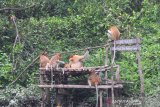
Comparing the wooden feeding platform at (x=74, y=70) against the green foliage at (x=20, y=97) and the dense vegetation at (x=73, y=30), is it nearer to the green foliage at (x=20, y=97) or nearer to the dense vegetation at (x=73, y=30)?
the green foliage at (x=20, y=97)

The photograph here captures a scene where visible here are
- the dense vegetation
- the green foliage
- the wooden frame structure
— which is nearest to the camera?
the wooden frame structure

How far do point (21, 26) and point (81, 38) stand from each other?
2.08 m

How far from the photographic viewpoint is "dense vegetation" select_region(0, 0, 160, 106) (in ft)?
43.1

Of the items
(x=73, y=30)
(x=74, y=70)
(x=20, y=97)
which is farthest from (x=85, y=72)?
(x=73, y=30)

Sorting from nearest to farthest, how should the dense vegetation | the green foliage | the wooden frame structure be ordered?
1. the wooden frame structure
2. the green foliage
3. the dense vegetation

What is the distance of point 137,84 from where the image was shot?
1252 cm

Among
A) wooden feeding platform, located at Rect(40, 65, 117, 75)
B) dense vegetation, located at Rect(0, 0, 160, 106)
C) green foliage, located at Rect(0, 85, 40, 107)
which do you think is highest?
dense vegetation, located at Rect(0, 0, 160, 106)

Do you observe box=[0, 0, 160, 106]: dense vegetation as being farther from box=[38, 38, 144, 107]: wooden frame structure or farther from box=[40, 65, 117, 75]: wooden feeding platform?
box=[40, 65, 117, 75]: wooden feeding platform

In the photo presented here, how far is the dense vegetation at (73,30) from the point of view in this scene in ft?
43.1

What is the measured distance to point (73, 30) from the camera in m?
15.2

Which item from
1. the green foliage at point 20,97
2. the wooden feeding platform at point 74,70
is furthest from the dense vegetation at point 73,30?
the wooden feeding platform at point 74,70

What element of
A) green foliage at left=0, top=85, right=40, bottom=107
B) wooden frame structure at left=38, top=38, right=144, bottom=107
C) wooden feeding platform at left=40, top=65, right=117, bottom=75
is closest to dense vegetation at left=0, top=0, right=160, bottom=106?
green foliage at left=0, top=85, right=40, bottom=107

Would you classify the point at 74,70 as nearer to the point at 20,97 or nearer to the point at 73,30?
the point at 20,97

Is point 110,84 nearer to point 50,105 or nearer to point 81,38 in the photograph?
point 50,105
